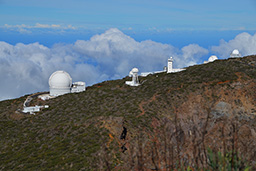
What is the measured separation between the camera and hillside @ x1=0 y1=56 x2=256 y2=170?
23719 mm

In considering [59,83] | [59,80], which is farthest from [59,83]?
[59,80]

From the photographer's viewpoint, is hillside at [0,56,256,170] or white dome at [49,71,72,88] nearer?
hillside at [0,56,256,170]

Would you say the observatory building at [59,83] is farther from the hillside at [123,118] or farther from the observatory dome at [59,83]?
the hillside at [123,118]

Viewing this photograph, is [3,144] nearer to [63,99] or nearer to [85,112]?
[85,112]

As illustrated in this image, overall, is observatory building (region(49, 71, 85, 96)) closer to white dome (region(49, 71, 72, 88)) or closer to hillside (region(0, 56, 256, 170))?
white dome (region(49, 71, 72, 88))

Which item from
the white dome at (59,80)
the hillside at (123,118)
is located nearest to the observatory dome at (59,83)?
the white dome at (59,80)

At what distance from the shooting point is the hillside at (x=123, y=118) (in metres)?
23.7

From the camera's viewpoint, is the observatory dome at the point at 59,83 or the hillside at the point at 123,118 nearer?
the hillside at the point at 123,118

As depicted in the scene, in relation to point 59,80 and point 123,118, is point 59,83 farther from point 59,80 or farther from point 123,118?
point 123,118

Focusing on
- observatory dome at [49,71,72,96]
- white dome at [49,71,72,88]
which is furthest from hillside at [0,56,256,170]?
white dome at [49,71,72,88]

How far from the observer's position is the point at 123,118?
30.4 meters

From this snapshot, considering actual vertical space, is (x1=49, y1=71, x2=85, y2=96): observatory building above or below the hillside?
above

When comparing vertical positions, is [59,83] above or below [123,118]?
above

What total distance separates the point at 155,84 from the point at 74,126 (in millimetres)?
19865
